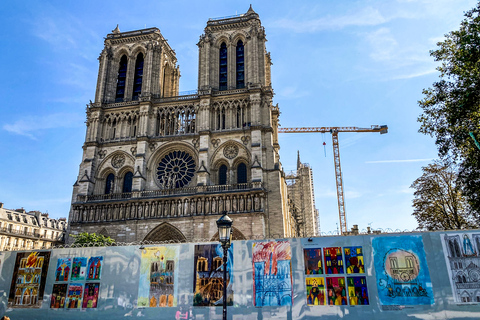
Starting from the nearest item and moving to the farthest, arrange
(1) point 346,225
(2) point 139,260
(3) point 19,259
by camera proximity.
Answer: (2) point 139,260, (3) point 19,259, (1) point 346,225

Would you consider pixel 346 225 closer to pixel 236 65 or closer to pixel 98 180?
pixel 236 65

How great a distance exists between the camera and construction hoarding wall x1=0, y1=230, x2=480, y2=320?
43.2 feet

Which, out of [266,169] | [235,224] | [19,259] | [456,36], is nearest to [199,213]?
[235,224]

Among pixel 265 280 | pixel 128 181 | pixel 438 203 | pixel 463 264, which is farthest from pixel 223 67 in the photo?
pixel 463 264

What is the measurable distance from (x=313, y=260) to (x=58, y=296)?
1043 cm

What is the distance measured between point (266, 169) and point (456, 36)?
1825 cm

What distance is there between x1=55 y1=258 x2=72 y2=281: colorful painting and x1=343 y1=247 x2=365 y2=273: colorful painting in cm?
1120

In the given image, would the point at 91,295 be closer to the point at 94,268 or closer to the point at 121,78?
the point at 94,268

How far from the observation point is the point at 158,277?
1496cm

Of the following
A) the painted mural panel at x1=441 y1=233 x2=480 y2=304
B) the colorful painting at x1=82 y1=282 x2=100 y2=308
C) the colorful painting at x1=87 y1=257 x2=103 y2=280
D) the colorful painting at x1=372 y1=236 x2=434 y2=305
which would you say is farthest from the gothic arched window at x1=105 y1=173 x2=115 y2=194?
the painted mural panel at x1=441 y1=233 x2=480 y2=304

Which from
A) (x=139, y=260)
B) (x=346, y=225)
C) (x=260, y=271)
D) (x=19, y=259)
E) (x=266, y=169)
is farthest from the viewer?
(x=346, y=225)

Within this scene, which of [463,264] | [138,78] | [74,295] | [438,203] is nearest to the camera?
[463,264]

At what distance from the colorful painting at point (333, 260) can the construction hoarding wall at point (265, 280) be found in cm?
4

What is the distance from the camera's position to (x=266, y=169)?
107 feet
